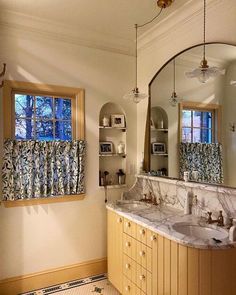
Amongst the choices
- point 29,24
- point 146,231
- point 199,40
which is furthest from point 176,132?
point 29,24

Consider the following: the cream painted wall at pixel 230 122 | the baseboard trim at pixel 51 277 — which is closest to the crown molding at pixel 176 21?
the cream painted wall at pixel 230 122

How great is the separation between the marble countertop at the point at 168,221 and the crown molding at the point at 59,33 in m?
1.87

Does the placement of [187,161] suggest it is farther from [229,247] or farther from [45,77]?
[45,77]

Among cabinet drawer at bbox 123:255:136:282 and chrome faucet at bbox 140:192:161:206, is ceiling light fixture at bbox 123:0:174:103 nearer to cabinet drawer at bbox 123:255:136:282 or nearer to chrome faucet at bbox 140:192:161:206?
chrome faucet at bbox 140:192:161:206

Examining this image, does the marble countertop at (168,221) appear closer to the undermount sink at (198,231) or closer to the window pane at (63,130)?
the undermount sink at (198,231)

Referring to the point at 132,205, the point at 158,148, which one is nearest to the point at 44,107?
the point at 158,148

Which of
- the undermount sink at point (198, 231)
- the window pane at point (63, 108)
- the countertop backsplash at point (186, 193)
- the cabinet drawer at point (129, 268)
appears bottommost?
the cabinet drawer at point (129, 268)

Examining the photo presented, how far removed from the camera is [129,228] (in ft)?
7.53

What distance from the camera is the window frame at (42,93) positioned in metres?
2.47

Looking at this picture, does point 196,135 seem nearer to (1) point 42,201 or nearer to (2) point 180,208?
(2) point 180,208

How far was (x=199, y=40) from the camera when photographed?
2.25 metres

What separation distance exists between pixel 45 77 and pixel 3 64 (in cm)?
42

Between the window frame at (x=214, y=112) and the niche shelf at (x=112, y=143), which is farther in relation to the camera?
the niche shelf at (x=112, y=143)

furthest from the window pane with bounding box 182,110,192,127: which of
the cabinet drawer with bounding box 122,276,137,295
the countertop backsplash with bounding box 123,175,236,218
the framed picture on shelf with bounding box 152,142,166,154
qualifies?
the cabinet drawer with bounding box 122,276,137,295
